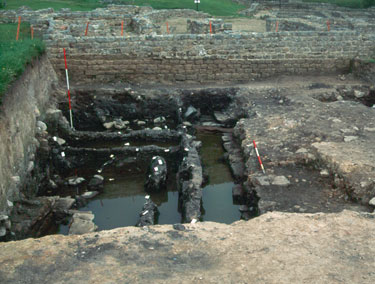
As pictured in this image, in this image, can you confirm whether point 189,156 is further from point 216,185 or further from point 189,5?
point 189,5

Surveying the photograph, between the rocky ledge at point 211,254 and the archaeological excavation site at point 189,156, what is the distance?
3cm

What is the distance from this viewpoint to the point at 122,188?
10.3m

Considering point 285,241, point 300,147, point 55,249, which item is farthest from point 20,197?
point 300,147

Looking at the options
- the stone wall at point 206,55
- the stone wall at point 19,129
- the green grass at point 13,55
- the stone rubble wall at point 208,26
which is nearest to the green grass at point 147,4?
the stone rubble wall at point 208,26

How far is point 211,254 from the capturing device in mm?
6312

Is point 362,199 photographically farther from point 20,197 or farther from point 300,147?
point 20,197

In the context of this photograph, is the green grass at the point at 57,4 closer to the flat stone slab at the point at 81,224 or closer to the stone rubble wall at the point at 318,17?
the stone rubble wall at the point at 318,17

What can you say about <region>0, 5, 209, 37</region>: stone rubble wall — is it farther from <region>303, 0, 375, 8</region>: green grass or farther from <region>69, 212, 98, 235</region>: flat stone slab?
<region>303, 0, 375, 8</region>: green grass

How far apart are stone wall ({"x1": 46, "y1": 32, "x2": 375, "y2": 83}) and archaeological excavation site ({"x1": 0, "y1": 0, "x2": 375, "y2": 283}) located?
0.04 m

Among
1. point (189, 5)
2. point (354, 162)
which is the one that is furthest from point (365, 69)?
point (189, 5)

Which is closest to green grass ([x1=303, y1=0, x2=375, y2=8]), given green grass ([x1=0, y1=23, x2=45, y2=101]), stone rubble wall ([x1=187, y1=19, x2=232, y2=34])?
stone rubble wall ([x1=187, y1=19, x2=232, y2=34])

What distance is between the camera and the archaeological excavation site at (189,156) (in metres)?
6.23

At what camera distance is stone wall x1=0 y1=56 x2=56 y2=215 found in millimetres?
8406

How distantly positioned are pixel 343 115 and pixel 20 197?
7.67 metres
